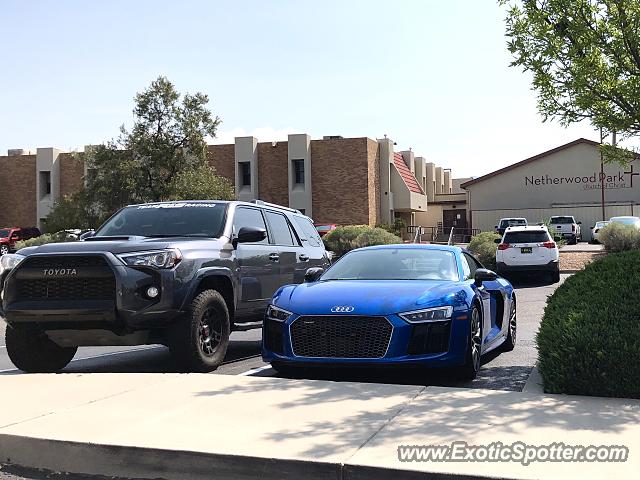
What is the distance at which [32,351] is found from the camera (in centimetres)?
796

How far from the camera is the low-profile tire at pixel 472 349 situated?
667cm

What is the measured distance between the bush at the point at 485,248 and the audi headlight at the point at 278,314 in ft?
62.4

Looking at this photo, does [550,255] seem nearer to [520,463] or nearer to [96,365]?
[96,365]

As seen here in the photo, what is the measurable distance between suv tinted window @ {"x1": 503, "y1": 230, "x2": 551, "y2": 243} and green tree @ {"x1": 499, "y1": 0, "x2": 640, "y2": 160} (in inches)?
482

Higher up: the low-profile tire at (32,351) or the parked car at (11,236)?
the parked car at (11,236)

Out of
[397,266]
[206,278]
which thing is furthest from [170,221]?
[397,266]

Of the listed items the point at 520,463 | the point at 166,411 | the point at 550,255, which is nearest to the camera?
the point at 520,463

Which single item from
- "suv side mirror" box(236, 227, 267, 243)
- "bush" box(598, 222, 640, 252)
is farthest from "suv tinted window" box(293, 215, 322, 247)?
"bush" box(598, 222, 640, 252)

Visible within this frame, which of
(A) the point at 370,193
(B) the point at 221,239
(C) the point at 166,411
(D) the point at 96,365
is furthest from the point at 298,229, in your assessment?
(A) the point at 370,193

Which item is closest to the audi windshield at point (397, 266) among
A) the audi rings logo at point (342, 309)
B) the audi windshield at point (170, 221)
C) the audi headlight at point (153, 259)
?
the audi rings logo at point (342, 309)

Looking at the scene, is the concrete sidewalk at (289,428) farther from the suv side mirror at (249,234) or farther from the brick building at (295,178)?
A: the brick building at (295,178)

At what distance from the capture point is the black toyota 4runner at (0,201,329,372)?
7047 mm

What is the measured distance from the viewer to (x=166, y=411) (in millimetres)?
5578

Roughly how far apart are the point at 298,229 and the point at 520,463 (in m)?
6.85
